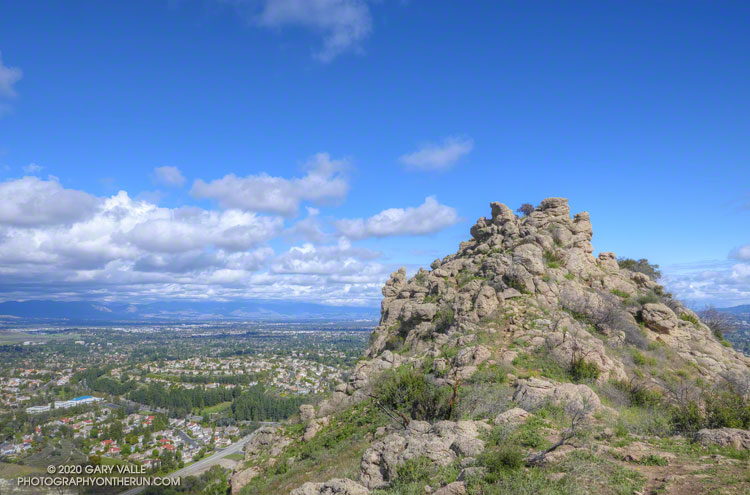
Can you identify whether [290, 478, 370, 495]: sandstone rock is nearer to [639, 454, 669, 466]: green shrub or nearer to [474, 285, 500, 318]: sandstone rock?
[639, 454, 669, 466]: green shrub

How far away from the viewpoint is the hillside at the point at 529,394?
904 centimetres

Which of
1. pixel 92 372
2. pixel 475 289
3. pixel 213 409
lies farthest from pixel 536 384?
pixel 92 372

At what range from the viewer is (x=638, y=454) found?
9.55m

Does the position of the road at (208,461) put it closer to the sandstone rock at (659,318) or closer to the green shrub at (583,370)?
the green shrub at (583,370)

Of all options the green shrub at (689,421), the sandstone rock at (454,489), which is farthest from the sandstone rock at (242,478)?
the green shrub at (689,421)

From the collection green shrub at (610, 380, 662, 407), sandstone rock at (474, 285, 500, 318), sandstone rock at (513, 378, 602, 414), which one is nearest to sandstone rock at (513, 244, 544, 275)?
sandstone rock at (474, 285, 500, 318)

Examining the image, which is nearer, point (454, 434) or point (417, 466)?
point (417, 466)

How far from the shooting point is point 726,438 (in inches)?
394

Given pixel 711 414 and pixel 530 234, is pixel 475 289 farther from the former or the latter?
pixel 711 414

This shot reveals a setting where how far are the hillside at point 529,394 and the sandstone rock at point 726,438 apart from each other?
43 millimetres

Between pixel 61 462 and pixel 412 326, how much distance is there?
859 inches

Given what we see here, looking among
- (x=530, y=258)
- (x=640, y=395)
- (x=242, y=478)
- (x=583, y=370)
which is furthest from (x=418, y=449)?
(x=530, y=258)

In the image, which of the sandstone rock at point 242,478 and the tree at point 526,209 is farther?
the tree at point 526,209

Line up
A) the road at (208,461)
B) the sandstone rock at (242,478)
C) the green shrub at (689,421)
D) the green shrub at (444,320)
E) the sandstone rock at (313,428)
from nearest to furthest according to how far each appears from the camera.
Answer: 1. the green shrub at (689,421)
2. the sandstone rock at (242,478)
3. the sandstone rock at (313,428)
4. the green shrub at (444,320)
5. the road at (208,461)
